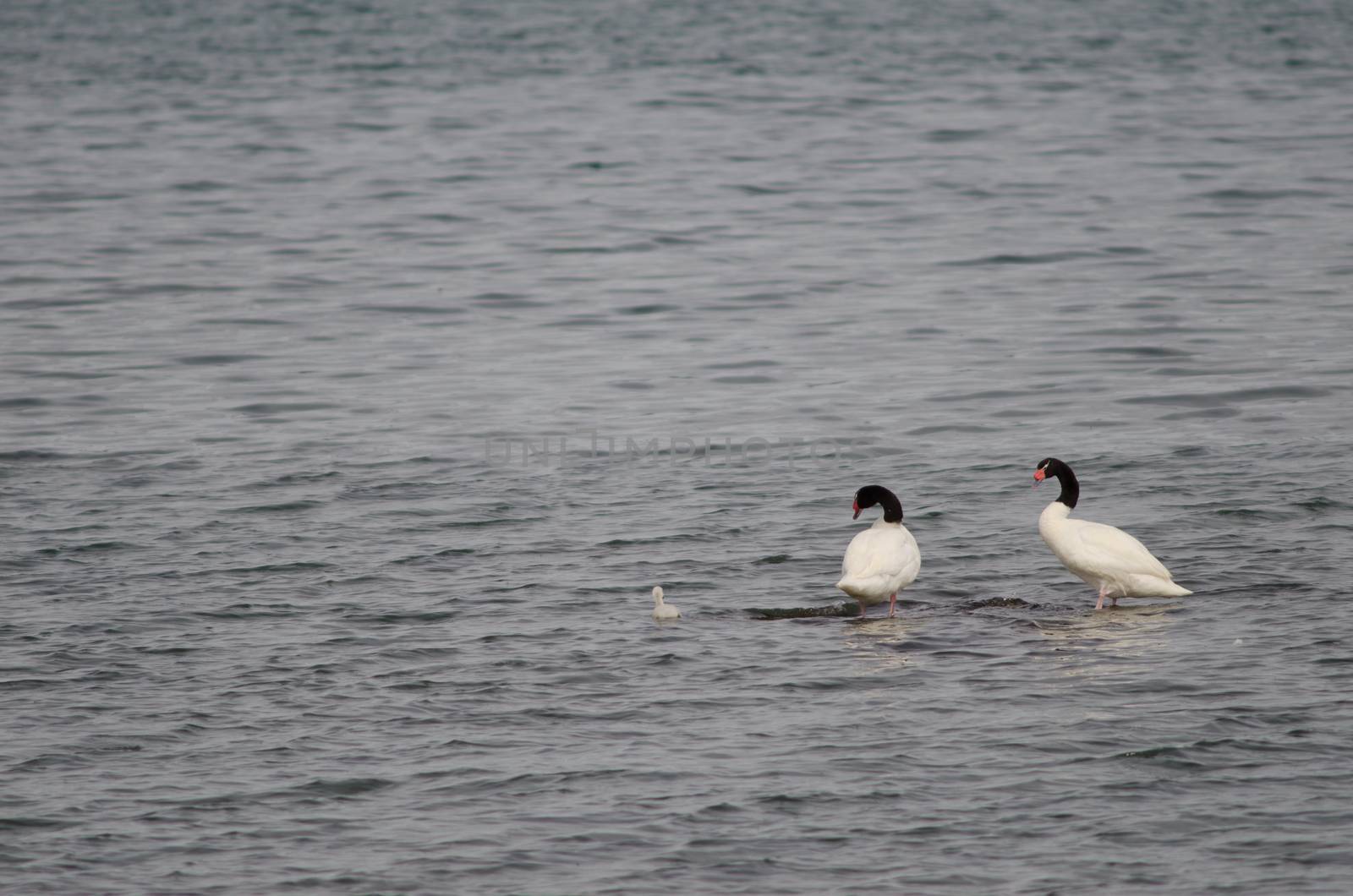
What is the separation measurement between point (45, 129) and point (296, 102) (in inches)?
265

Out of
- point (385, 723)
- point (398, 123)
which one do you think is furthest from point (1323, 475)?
point (398, 123)

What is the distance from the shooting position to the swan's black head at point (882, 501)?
12.7 meters

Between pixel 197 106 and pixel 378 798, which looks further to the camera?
pixel 197 106

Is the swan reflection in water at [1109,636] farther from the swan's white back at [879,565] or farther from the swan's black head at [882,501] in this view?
the swan's black head at [882,501]

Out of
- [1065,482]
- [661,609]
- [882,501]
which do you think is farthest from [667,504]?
[1065,482]

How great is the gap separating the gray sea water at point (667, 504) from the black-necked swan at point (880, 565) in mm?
335

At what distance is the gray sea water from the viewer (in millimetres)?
8805

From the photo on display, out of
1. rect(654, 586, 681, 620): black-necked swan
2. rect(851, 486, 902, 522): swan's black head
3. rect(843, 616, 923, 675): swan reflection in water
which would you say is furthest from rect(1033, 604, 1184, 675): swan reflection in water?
rect(654, 586, 681, 620): black-necked swan

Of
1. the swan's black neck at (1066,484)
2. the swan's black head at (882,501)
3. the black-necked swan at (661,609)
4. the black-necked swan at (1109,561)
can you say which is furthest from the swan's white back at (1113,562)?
the black-necked swan at (661,609)

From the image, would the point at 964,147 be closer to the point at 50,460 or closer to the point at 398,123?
the point at 398,123

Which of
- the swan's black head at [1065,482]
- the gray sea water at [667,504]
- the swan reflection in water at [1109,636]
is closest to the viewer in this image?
the gray sea water at [667,504]

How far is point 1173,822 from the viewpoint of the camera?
8.59m

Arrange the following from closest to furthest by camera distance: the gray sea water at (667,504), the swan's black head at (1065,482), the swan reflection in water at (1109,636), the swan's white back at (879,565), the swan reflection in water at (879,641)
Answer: the gray sea water at (667,504), the swan reflection in water at (1109,636), the swan reflection in water at (879,641), the swan's white back at (879,565), the swan's black head at (1065,482)

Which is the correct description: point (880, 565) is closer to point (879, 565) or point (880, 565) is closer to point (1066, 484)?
point (879, 565)
